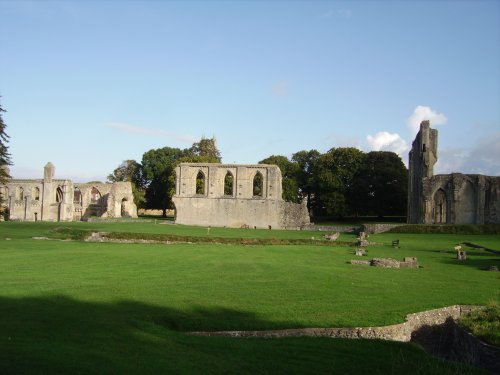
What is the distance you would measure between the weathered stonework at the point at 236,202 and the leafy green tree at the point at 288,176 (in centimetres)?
1681

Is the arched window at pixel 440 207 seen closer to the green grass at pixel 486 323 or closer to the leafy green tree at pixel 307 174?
the leafy green tree at pixel 307 174

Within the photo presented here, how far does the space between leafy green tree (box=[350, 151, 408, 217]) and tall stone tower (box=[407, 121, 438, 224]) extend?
319 inches

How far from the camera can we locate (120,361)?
7.27 meters

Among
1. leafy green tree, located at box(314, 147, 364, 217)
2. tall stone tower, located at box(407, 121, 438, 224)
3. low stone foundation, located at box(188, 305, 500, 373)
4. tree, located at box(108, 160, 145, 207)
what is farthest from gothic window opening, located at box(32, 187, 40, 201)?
low stone foundation, located at box(188, 305, 500, 373)

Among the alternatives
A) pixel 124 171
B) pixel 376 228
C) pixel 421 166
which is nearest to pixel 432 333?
pixel 376 228

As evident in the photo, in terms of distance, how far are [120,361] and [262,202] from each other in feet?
156

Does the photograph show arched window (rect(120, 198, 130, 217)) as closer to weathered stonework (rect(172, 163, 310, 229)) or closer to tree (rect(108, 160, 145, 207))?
tree (rect(108, 160, 145, 207))

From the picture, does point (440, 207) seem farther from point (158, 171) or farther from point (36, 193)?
point (36, 193)

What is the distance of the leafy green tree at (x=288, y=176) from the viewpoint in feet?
237

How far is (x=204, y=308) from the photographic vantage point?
11633mm

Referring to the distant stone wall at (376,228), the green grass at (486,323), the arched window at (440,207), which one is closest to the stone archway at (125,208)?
the distant stone wall at (376,228)

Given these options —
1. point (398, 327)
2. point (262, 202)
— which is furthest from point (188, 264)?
point (262, 202)

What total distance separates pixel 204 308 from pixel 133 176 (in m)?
79.6

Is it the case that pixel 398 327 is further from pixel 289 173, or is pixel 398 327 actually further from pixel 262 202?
pixel 289 173
